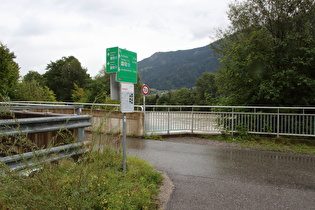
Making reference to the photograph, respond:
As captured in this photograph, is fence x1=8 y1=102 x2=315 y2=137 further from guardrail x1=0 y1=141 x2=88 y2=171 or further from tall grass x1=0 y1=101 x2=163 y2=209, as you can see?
guardrail x1=0 y1=141 x2=88 y2=171

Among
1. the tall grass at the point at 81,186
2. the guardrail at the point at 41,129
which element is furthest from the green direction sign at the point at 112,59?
the tall grass at the point at 81,186

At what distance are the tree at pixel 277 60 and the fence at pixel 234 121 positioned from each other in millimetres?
665

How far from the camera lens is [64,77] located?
64000mm

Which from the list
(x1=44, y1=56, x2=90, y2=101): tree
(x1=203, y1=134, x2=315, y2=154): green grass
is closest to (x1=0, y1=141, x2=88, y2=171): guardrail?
(x1=203, y1=134, x2=315, y2=154): green grass

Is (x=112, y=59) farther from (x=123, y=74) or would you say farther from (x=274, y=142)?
(x=274, y=142)

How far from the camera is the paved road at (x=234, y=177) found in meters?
3.58

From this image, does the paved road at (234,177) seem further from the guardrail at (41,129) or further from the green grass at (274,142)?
the guardrail at (41,129)

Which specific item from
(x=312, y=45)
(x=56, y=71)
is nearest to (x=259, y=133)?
(x=312, y=45)

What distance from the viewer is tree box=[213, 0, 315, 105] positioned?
9.54 metres

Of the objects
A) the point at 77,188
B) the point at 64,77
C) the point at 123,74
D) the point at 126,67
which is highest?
the point at 64,77

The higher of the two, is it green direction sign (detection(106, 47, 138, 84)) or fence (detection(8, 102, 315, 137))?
green direction sign (detection(106, 47, 138, 84))

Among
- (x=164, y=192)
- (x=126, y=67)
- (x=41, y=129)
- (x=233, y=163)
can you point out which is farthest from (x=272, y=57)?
(x=41, y=129)

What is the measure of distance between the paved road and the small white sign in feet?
5.34

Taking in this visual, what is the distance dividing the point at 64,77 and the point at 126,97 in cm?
6492
